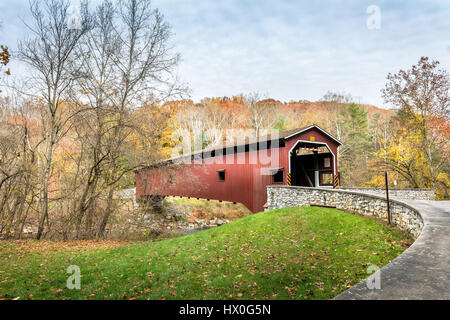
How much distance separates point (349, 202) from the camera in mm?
9852

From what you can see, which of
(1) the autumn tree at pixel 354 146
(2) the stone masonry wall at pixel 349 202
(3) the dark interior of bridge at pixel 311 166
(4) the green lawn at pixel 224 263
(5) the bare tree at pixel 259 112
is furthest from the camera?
(5) the bare tree at pixel 259 112

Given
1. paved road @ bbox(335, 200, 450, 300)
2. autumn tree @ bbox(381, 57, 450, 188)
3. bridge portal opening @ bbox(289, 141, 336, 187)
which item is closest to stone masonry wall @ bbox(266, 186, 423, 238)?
paved road @ bbox(335, 200, 450, 300)

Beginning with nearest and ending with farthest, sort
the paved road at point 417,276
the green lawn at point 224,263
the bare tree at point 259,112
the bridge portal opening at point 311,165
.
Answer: the paved road at point 417,276
the green lawn at point 224,263
the bridge portal opening at point 311,165
the bare tree at point 259,112

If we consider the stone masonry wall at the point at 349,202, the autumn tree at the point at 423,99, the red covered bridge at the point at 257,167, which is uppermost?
the autumn tree at the point at 423,99

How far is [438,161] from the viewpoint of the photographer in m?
18.7

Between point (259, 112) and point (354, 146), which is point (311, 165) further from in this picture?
point (259, 112)

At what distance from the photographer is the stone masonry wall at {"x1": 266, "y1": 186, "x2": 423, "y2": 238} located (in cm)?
633

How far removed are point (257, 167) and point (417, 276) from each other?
1258cm

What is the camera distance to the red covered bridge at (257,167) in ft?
48.3

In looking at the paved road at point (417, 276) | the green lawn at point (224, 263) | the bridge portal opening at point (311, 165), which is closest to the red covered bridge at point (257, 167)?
the bridge portal opening at point (311, 165)

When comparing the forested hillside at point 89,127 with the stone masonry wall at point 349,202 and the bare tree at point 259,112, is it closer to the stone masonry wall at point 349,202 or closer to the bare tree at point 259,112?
the stone masonry wall at point 349,202

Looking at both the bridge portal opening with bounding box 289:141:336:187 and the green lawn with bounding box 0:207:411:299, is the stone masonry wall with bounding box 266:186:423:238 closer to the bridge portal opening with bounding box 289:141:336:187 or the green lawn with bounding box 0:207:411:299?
the green lawn with bounding box 0:207:411:299

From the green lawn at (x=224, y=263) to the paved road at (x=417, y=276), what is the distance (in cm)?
148
